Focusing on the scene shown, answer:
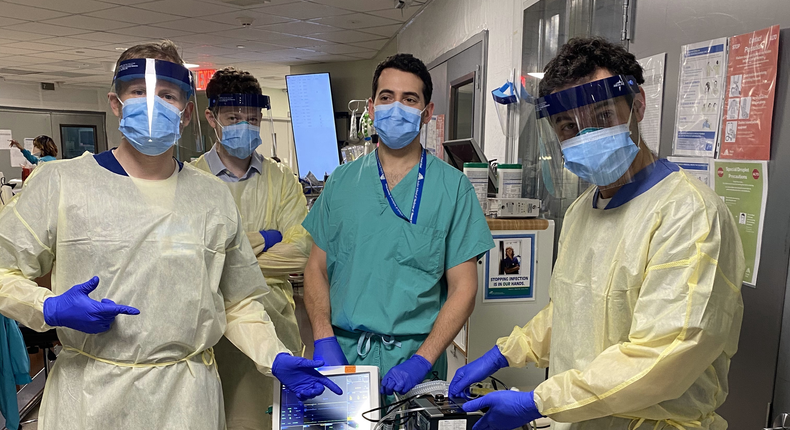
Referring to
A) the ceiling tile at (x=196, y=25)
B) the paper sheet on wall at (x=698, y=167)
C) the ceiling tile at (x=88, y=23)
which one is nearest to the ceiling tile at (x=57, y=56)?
the ceiling tile at (x=88, y=23)

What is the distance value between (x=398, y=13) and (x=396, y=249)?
4.49 metres

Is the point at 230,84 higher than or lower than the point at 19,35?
lower

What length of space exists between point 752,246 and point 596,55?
677 millimetres

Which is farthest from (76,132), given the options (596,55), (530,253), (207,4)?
(596,55)

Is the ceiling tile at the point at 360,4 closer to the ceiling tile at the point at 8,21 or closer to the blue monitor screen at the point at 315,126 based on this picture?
the blue monitor screen at the point at 315,126

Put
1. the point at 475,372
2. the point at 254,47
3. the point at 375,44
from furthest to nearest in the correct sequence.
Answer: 1. the point at 254,47
2. the point at 375,44
3. the point at 475,372

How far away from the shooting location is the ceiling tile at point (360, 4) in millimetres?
5012

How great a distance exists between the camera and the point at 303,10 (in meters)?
5.32

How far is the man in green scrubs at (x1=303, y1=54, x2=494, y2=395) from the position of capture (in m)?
1.53

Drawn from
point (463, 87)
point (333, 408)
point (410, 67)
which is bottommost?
point (333, 408)

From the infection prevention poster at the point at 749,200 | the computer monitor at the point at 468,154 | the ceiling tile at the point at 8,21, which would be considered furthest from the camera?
the ceiling tile at the point at 8,21

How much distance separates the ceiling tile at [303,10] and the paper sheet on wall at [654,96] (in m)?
4.01

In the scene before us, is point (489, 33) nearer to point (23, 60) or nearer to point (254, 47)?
point (254, 47)

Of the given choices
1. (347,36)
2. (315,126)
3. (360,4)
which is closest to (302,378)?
(360,4)
